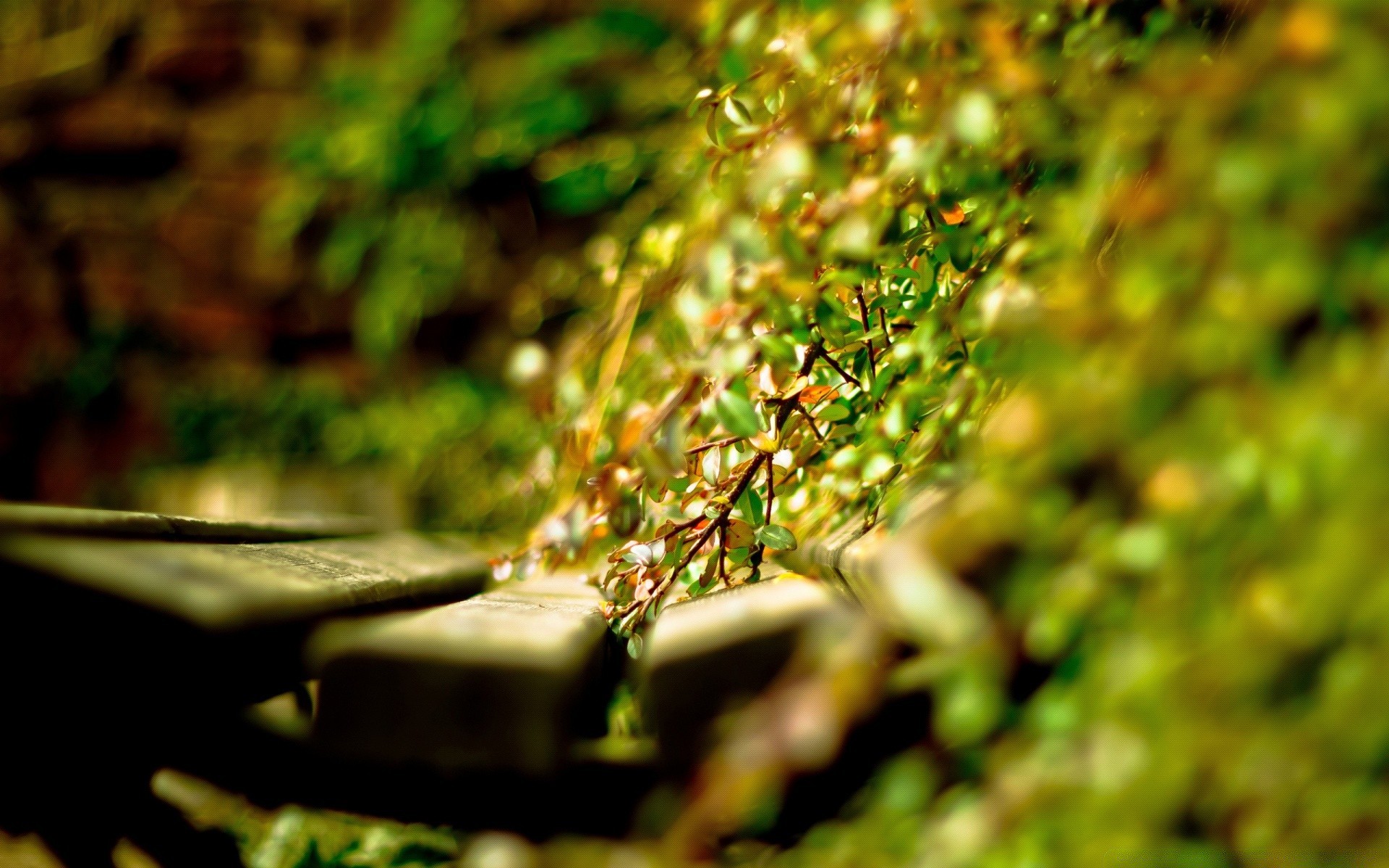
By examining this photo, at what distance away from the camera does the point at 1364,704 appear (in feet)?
1.36

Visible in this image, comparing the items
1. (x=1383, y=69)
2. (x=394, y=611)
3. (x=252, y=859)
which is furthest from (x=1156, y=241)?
(x=252, y=859)

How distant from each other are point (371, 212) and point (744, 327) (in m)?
3.98

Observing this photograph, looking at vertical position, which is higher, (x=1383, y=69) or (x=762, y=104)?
(x=762, y=104)

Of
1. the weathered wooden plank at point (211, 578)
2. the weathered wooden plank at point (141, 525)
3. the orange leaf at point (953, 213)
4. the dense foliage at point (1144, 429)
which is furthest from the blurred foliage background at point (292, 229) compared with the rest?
the dense foliage at point (1144, 429)

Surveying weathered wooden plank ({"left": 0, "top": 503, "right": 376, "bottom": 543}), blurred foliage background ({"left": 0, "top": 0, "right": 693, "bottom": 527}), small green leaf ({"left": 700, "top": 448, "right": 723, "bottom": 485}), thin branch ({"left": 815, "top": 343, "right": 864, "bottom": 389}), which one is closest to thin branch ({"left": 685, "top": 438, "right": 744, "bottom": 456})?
small green leaf ({"left": 700, "top": 448, "right": 723, "bottom": 485})

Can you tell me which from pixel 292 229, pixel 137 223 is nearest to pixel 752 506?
pixel 292 229

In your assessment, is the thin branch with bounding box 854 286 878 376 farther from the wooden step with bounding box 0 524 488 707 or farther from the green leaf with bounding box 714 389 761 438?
the wooden step with bounding box 0 524 488 707

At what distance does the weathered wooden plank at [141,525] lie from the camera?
70 centimetres

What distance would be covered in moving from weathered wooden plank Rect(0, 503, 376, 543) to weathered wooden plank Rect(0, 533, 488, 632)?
36mm

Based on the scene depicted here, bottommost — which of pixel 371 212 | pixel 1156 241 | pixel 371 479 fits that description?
pixel 1156 241

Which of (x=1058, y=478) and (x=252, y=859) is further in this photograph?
(x=252, y=859)

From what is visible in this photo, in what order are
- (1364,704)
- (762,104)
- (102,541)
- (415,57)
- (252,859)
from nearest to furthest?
(1364,704)
(102,541)
(252,859)
(762,104)
(415,57)

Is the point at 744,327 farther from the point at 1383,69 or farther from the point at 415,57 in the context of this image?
the point at 415,57

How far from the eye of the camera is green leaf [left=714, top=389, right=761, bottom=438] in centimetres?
67
